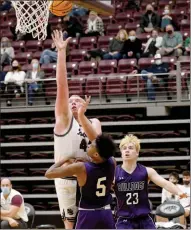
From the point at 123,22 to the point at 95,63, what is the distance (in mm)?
2197

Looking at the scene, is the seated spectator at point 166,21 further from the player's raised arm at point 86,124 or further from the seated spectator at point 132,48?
the player's raised arm at point 86,124

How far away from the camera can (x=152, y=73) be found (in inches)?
522

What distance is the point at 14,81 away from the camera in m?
14.0

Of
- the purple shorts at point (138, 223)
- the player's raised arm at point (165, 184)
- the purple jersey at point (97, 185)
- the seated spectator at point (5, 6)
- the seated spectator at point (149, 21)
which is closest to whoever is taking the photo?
the purple jersey at point (97, 185)

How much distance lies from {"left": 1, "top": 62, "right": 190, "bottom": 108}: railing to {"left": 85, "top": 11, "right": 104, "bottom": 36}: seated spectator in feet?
5.39

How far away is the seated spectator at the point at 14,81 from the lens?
14.0 m

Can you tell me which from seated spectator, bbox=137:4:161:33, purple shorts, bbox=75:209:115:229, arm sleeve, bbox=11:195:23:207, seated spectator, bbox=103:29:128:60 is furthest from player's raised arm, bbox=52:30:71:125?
seated spectator, bbox=137:4:161:33

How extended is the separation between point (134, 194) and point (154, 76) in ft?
23.9

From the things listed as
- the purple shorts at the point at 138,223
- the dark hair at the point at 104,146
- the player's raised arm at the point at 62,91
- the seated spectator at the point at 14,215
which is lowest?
the seated spectator at the point at 14,215

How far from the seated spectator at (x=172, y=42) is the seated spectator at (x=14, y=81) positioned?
2.66 metres

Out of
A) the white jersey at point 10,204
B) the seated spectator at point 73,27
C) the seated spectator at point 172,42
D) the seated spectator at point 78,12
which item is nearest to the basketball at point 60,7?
the white jersey at point 10,204

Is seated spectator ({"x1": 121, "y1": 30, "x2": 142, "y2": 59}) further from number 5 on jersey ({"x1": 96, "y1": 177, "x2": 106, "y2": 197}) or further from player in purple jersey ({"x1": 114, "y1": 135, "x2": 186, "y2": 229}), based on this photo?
number 5 on jersey ({"x1": 96, "y1": 177, "x2": 106, "y2": 197})

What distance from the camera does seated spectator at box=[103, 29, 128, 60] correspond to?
14195mm

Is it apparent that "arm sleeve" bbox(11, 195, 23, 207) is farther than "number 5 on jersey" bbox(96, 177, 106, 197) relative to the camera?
Yes
